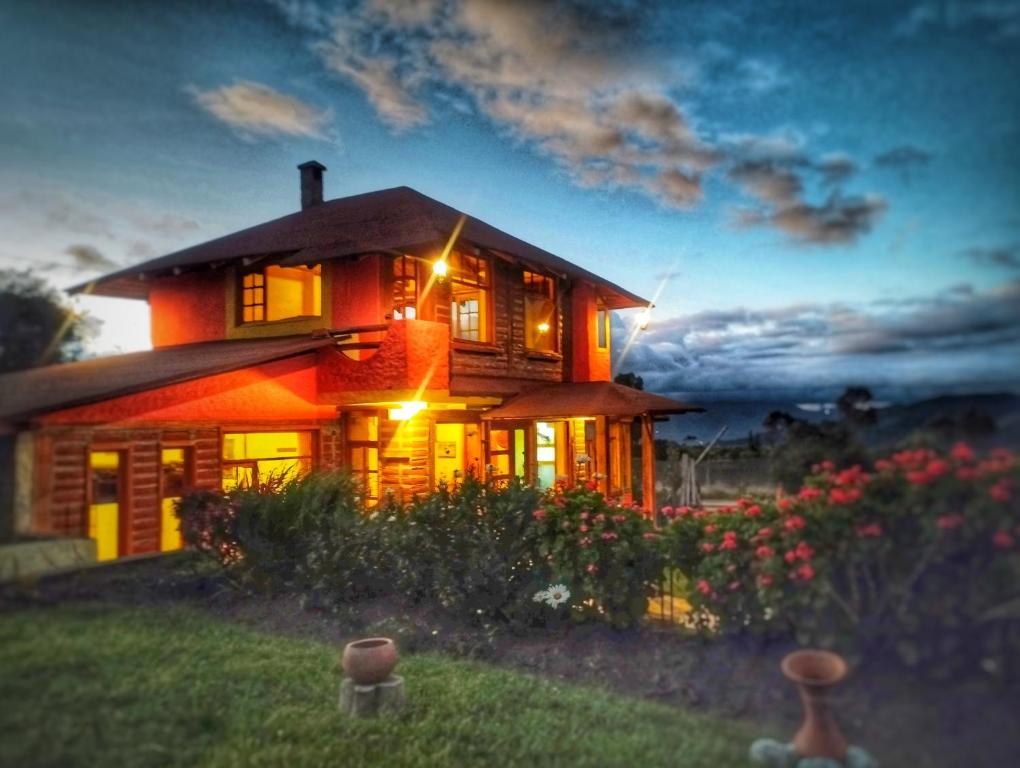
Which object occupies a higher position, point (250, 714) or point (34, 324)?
point (34, 324)

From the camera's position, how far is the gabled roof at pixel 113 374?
3.88m

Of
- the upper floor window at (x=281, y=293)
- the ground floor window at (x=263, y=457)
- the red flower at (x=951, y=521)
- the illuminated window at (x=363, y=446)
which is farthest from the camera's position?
the upper floor window at (x=281, y=293)

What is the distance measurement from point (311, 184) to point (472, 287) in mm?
3742

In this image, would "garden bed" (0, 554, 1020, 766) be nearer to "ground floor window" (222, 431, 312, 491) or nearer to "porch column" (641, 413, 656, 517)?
"ground floor window" (222, 431, 312, 491)

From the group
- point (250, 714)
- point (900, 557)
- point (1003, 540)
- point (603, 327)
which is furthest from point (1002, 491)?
point (603, 327)

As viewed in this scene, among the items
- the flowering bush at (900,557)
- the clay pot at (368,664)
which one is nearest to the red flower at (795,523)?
the flowering bush at (900,557)

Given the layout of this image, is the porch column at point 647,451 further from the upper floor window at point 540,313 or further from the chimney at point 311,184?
the chimney at point 311,184

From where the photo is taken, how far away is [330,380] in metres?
7.68

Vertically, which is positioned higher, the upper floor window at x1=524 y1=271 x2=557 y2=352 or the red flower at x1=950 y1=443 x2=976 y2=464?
the upper floor window at x1=524 y1=271 x2=557 y2=352

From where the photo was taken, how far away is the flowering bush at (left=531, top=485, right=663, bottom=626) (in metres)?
5.79

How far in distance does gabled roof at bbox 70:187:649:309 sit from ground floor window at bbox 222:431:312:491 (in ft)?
6.28

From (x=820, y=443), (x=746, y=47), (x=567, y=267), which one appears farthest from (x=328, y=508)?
(x=567, y=267)

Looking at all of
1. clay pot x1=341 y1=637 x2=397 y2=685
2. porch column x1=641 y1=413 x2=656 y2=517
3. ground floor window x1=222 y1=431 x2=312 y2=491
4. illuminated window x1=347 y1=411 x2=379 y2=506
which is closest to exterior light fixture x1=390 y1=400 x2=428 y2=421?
illuminated window x1=347 y1=411 x2=379 y2=506

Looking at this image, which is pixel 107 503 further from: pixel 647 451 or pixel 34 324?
pixel 647 451
